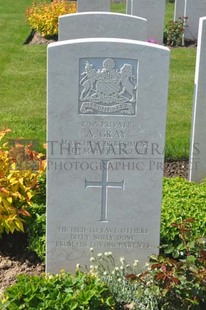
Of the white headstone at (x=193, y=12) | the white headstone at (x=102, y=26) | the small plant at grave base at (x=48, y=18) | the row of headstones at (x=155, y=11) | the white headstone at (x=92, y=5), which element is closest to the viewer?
the white headstone at (x=102, y=26)

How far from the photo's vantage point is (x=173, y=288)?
4.02m

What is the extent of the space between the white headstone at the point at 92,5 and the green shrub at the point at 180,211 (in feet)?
25.6

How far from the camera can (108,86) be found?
162 inches

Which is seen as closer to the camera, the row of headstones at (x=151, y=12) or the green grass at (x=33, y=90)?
the green grass at (x=33, y=90)

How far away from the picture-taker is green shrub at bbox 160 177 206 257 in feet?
15.8

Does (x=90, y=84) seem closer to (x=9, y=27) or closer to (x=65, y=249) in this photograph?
(x=65, y=249)

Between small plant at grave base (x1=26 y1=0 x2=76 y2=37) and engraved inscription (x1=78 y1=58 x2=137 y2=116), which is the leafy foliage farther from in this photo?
small plant at grave base (x1=26 y1=0 x2=76 y2=37)

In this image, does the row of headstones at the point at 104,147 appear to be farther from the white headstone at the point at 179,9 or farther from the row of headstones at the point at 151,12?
the white headstone at the point at 179,9

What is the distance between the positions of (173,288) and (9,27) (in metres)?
12.6

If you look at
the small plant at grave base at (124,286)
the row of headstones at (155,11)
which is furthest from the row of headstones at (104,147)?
the row of headstones at (155,11)

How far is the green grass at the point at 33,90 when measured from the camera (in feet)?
25.8

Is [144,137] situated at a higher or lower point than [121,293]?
higher

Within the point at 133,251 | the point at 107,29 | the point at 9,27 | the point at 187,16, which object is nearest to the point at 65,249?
the point at 133,251

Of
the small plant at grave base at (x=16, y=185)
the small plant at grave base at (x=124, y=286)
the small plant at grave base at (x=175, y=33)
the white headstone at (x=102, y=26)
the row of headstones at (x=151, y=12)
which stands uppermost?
the row of headstones at (x=151, y=12)
